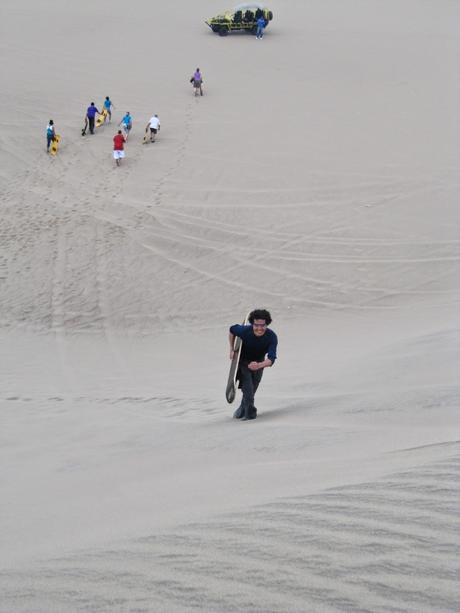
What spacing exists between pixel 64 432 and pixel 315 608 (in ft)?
17.5

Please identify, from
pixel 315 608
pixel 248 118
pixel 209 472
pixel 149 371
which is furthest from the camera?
pixel 248 118

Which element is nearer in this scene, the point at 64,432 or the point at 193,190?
the point at 64,432

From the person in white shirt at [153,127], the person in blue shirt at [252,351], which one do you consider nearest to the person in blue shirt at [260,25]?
the person in white shirt at [153,127]

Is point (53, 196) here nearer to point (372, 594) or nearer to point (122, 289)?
point (122, 289)

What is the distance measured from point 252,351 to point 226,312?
7.09 meters

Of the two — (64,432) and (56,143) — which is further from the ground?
(56,143)

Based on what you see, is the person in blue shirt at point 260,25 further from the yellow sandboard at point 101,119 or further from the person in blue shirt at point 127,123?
the person in blue shirt at point 127,123

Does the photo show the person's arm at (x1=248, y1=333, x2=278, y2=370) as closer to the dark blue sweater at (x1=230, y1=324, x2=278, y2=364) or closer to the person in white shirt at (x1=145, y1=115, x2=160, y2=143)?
the dark blue sweater at (x1=230, y1=324, x2=278, y2=364)

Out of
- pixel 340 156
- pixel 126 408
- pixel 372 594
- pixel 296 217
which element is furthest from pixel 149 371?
pixel 340 156

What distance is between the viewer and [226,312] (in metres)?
14.5

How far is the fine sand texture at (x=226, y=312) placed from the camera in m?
3.63

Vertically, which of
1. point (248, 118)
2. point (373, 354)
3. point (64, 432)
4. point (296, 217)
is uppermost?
point (248, 118)

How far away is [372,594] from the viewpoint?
3186 millimetres

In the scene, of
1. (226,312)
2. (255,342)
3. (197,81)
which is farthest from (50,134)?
(255,342)
